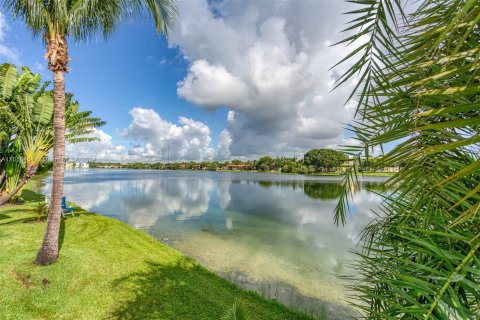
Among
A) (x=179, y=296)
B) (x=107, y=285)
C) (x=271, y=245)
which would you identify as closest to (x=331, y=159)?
(x=179, y=296)

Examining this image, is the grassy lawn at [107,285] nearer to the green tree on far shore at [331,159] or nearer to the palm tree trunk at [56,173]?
the palm tree trunk at [56,173]

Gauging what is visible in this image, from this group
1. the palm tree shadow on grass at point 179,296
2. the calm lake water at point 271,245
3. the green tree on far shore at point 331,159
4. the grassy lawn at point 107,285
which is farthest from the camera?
the calm lake water at point 271,245

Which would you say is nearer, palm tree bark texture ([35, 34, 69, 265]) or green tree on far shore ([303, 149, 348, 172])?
green tree on far shore ([303, 149, 348, 172])

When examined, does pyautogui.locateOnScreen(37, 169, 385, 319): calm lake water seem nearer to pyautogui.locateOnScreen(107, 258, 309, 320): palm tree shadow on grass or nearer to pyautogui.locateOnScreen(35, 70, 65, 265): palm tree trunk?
pyautogui.locateOnScreen(107, 258, 309, 320): palm tree shadow on grass

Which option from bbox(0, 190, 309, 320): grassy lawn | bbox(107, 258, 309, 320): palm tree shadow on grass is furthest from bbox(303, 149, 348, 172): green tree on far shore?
bbox(107, 258, 309, 320): palm tree shadow on grass

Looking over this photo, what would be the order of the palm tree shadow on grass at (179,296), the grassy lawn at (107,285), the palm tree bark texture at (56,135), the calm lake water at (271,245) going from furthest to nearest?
the calm lake water at (271,245), the palm tree bark texture at (56,135), the palm tree shadow on grass at (179,296), the grassy lawn at (107,285)

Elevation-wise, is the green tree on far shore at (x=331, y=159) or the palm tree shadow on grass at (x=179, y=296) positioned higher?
the green tree on far shore at (x=331, y=159)

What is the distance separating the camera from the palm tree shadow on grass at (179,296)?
206 inches

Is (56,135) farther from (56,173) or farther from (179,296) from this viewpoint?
(179,296)

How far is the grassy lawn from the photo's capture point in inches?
195

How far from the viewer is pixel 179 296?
5.97m

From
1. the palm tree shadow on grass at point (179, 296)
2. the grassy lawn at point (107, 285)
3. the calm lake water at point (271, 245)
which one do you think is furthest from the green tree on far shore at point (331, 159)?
the palm tree shadow on grass at point (179, 296)

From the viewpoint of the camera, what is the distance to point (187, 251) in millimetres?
11352

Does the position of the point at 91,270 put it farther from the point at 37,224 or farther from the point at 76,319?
the point at 37,224
